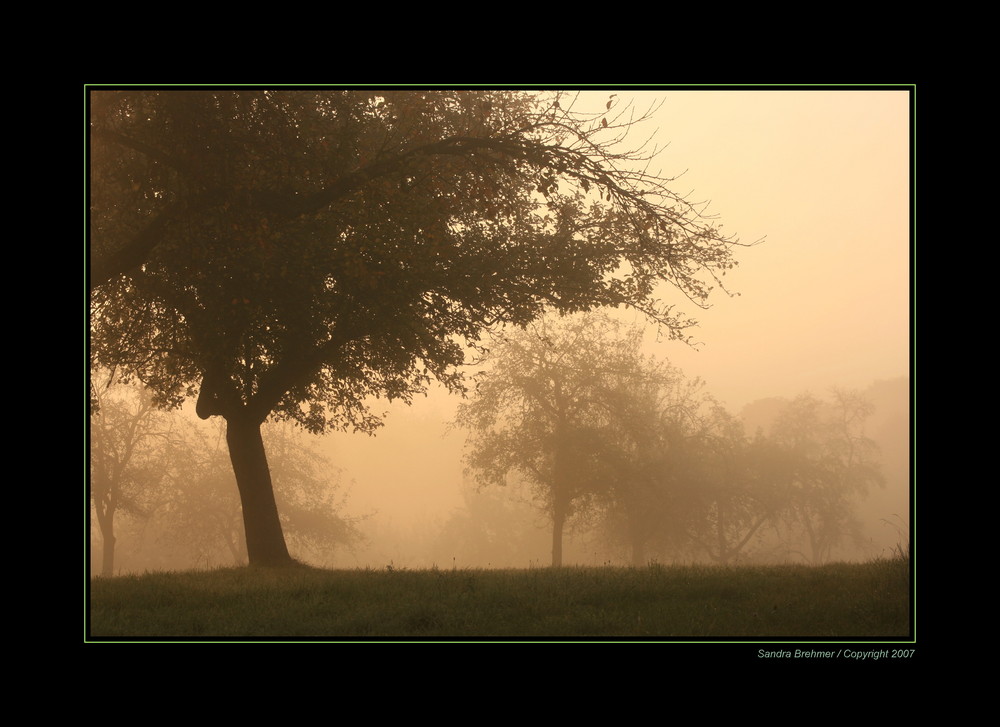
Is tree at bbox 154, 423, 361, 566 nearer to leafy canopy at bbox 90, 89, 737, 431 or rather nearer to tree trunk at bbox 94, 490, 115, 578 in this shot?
tree trunk at bbox 94, 490, 115, 578

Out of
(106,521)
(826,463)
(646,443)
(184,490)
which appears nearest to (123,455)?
(106,521)

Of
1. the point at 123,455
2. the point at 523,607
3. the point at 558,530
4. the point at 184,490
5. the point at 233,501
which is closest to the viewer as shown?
the point at 523,607

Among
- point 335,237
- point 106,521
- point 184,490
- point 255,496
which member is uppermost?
point 335,237

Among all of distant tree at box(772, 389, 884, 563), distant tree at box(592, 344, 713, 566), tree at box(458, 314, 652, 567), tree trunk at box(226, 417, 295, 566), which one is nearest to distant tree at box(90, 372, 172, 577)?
tree at box(458, 314, 652, 567)

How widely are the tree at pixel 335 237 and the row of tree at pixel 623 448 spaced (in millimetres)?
14581

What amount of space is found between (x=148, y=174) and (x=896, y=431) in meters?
85.1

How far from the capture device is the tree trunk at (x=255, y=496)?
18.3 metres

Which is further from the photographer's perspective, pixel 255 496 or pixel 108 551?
pixel 108 551

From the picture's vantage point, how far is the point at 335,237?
54.3ft

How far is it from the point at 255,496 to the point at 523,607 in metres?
9.72

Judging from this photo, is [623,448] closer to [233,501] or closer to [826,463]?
[826,463]

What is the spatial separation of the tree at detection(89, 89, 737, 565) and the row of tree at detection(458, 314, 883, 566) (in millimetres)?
14581
